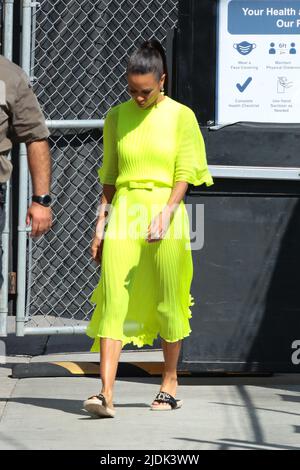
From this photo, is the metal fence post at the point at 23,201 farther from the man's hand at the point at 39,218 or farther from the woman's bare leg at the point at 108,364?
the man's hand at the point at 39,218

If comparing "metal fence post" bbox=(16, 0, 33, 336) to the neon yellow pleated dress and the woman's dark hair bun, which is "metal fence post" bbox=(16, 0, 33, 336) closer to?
the neon yellow pleated dress

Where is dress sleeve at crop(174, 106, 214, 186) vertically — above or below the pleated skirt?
above

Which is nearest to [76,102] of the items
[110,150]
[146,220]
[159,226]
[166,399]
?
[110,150]

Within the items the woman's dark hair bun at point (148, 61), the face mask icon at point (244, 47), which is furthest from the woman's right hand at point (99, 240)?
the face mask icon at point (244, 47)

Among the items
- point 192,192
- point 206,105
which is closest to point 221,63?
point 206,105

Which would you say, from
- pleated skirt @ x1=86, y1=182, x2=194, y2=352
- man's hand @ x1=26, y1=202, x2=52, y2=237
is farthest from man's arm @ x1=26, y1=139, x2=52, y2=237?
pleated skirt @ x1=86, y1=182, x2=194, y2=352

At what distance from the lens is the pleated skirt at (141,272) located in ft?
20.5

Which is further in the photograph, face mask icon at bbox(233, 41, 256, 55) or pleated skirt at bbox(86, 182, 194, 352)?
face mask icon at bbox(233, 41, 256, 55)

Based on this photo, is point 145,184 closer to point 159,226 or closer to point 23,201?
point 159,226

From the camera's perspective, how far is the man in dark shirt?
5543 mm

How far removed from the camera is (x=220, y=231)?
7004mm

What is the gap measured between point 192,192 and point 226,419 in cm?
143

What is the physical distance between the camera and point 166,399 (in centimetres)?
639

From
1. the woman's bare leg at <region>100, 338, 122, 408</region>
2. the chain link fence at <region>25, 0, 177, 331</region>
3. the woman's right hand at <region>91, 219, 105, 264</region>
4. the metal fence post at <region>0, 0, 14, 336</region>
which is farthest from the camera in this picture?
the chain link fence at <region>25, 0, 177, 331</region>
